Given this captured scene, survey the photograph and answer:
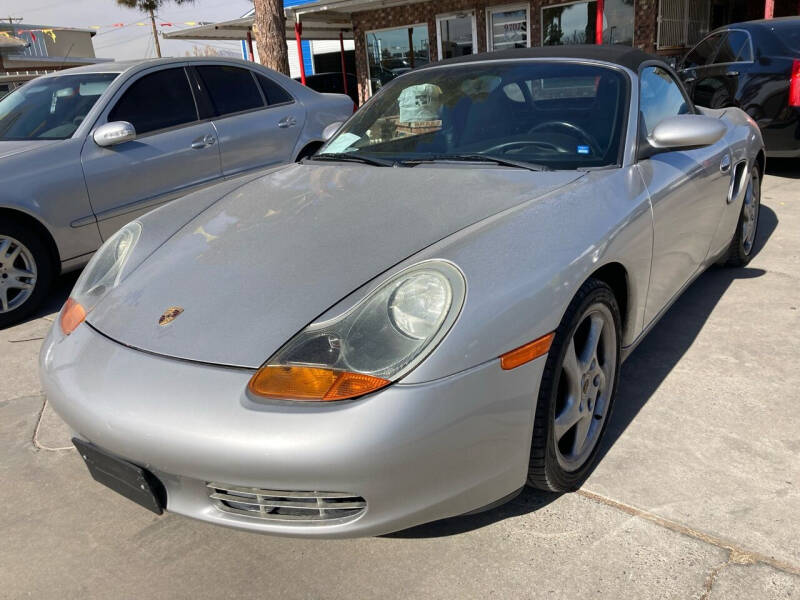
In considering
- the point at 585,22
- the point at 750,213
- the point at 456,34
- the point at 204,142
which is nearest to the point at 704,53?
the point at 750,213

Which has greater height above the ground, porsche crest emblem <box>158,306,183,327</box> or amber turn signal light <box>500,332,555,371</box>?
porsche crest emblem <box>158,306,183,327</box>

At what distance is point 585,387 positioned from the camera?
7.41 feet

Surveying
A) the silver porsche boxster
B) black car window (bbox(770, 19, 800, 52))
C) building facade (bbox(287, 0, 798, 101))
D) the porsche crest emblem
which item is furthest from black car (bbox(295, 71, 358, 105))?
the porsche crest emblem

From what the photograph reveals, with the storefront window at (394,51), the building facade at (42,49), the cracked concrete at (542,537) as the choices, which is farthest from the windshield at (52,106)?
the building facade at (42,49)

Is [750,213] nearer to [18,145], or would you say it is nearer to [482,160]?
[482,160]

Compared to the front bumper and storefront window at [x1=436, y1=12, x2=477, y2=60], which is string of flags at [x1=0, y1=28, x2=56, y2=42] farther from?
the front bumper

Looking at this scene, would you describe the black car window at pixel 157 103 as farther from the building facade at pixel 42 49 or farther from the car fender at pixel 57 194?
the building facade at pixel 42 49

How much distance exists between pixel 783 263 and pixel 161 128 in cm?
425

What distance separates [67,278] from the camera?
520cm

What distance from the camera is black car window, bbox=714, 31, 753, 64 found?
6.91 m

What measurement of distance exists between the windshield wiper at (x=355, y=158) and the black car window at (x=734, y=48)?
5397mm

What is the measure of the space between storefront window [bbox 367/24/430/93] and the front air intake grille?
644 inches

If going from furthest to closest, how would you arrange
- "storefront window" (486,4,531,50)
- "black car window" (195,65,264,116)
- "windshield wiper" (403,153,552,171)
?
"storefront window" (486,4,531,50), "black car window" (195,65,264,116), "windshield wiper" (403,153,552,171)

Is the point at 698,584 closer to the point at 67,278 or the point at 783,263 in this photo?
the point at 783,263
